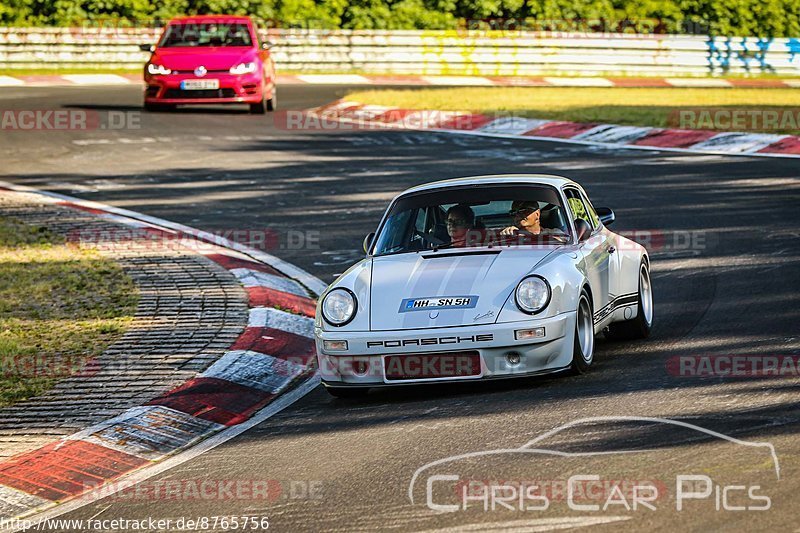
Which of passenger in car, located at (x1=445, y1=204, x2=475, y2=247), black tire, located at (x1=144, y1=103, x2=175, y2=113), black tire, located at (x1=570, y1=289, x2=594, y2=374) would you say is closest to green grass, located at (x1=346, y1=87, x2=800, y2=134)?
black tire, located at (x1=144, y1=103, x2=175, y2=113)

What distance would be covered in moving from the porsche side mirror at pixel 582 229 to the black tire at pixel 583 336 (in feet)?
2.00

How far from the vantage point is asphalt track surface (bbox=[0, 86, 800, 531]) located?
16.9ft

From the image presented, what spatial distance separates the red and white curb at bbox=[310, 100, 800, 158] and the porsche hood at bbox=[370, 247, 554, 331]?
34.1 feet

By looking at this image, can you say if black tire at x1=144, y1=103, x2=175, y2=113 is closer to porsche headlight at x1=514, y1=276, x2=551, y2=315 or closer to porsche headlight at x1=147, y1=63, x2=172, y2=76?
porsche headlight at x1=147, y1=63, x2=172, y2=76

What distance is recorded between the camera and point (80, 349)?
834cm

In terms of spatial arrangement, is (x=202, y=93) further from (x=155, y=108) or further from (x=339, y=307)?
(x=339, y=307)

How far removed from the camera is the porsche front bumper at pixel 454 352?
6.99 m

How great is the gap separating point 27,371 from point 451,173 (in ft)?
28.4

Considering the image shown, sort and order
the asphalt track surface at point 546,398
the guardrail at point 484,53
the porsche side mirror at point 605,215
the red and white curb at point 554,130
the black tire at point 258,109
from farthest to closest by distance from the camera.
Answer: the guardrail at point 484,53 < the black tire at point 258,109 < the red and white curb at point 554,130 < the porsche side mirror at point 605,215 < the asphalt track surface at point 546,398

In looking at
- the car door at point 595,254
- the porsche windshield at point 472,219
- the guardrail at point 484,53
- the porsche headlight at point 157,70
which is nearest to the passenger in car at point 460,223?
the porsche windshield at point 472,219

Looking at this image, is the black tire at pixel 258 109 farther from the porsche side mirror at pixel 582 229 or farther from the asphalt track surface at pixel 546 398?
the porsche side mirror at pixel 582 229

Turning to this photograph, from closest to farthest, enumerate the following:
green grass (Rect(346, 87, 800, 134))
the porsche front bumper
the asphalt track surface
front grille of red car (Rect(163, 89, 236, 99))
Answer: the asphalt track surface
the porsche front bumper
green grass (Rect(346, 87, 800, 134))
front grille of red car (Rect(163, 89, 236, 99))

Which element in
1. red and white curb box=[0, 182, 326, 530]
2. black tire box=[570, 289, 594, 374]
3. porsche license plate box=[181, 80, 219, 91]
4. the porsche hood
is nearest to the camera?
red and white curb box=[0, 182, 326, 530]

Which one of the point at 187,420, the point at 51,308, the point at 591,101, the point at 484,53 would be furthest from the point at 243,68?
the point at 187,420
